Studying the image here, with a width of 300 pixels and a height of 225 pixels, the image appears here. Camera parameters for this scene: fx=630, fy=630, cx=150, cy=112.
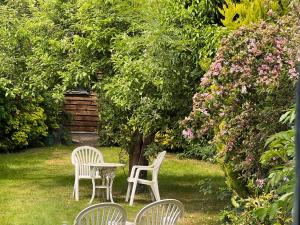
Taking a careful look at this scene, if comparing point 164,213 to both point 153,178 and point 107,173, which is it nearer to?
point 153,178

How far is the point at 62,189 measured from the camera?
1139 centimetres

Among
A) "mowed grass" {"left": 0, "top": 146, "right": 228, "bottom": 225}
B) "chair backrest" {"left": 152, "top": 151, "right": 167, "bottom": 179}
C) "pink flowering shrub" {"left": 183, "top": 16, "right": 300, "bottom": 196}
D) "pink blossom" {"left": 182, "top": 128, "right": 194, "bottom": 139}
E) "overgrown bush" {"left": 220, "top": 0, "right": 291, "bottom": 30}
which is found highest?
"overgrown bush" {"left": 220, "top": 0, "right": 291, "bottom": 30}

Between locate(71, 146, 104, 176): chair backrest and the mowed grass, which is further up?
locate(71, 146, 104, 176): chair backrest

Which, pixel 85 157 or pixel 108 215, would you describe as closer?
pixel 108 215

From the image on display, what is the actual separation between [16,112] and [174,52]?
9.27 metres

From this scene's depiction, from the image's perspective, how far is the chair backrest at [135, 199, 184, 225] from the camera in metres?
6.25

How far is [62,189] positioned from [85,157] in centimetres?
73

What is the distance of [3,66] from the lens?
1006 cm

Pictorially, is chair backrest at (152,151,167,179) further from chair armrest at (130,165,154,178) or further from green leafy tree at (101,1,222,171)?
green leafy tree at (101,1,222,171)

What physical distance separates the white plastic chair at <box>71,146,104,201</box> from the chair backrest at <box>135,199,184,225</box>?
12.4 feet

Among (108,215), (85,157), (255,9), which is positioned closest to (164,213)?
(108,215)

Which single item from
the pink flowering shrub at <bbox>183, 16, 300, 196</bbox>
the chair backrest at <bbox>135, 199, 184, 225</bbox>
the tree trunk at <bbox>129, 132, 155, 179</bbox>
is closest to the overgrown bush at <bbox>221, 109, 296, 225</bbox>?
the pink flowering shrub at <bbox>183, 16, 300, 196</bbox>

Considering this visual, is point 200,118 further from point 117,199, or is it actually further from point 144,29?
point 117,199

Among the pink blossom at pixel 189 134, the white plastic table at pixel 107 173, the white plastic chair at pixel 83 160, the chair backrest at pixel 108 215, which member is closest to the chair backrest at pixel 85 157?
the white plastic chair at pixel 83 160
